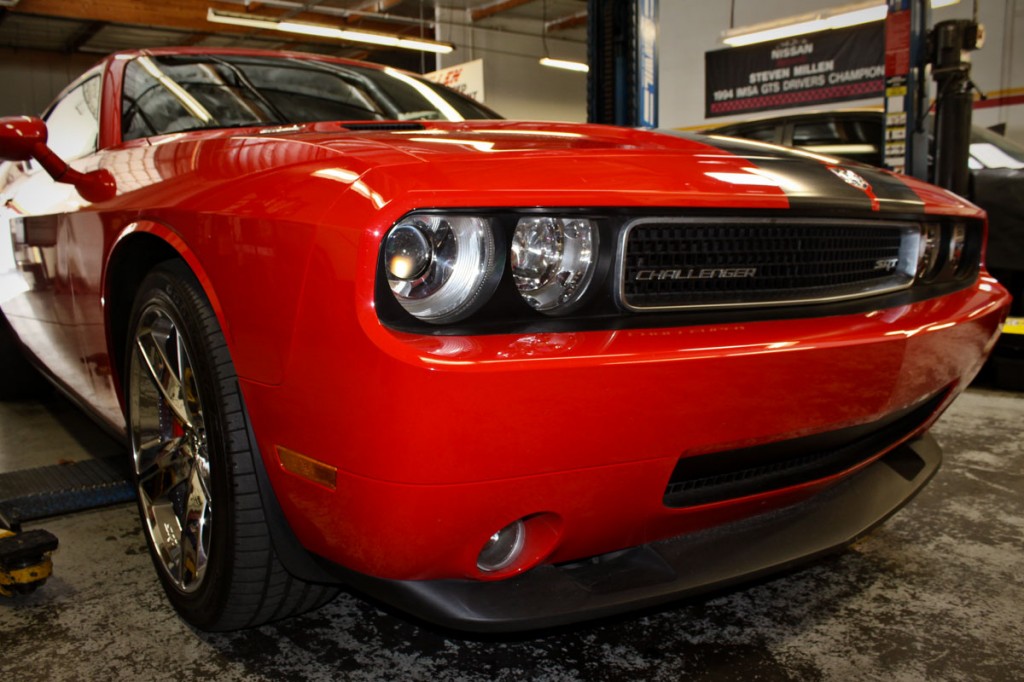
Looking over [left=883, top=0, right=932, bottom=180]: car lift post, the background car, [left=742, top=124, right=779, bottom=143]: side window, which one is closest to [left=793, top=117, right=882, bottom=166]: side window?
the background car

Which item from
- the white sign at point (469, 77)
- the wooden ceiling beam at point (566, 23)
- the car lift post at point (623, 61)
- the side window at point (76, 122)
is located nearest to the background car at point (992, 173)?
the car lift post at point (623, 61)

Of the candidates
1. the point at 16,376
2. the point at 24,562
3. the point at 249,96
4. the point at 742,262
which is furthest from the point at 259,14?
the point at 742,262

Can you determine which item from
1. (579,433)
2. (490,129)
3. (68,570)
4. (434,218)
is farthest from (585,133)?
(68,570)

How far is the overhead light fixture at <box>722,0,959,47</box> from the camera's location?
9352mm

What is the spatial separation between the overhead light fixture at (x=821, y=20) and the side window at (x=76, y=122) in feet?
27.8

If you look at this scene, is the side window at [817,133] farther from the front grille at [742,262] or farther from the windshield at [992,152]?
the front grille at [742,262]

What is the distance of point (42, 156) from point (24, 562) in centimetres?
84

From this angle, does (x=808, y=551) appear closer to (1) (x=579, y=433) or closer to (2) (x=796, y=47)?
(1) (x=579, y=433)

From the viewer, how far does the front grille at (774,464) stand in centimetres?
139

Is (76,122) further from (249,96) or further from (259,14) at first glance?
(259,14)

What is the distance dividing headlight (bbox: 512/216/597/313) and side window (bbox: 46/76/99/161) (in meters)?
1.64

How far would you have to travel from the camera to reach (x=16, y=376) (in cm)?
378

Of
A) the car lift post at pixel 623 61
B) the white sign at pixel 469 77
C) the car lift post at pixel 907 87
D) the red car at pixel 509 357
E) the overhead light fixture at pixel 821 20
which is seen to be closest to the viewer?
the red car at pixel 509 357

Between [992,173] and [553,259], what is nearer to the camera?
[553,259]
